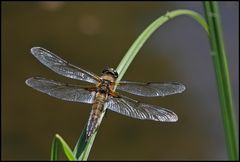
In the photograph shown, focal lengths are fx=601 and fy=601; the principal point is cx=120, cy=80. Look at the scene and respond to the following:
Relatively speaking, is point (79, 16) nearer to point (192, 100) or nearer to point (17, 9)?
point (17, 9)

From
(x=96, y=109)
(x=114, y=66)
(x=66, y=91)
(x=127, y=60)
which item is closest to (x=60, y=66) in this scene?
(x=66, y=91)

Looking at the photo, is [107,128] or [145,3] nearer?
[107,128]

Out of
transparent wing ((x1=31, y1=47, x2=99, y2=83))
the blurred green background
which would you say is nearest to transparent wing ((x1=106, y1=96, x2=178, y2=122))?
transparent wing ((x1=31, y1=47, x2=99, y2=83))

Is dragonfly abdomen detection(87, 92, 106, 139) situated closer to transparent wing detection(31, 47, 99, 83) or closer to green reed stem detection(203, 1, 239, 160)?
transparent wing detection(31, 47, 99, 83)

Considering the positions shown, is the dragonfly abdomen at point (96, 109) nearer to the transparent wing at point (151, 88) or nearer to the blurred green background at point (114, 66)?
the transparent wing at point (151, 88)

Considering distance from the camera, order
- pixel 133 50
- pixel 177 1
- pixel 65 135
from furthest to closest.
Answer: pixel 177 1
pixel 65 135
pixel 133 50

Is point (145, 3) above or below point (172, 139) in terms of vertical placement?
above

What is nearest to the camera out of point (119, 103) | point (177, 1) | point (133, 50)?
point (133, 50)

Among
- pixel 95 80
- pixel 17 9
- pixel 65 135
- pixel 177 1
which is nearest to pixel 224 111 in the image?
pixel 95 80
